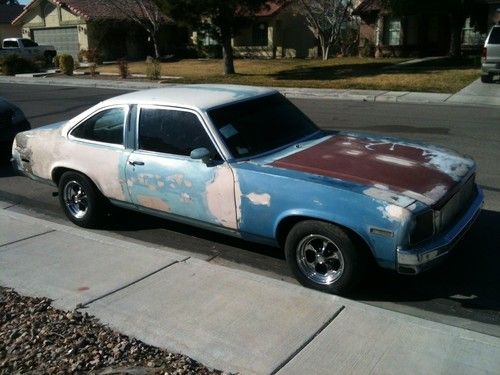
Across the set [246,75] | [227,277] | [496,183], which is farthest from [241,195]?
[246,75]

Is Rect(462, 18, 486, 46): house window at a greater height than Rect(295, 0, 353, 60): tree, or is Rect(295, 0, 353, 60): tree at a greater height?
Rect(295, 0, 353, 60): tree

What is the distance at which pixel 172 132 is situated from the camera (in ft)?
17.4

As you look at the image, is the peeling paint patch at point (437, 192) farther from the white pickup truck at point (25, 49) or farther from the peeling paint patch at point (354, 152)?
the white pickup truck at point (25, 49)

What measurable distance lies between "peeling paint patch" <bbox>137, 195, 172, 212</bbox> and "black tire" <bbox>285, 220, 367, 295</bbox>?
137cm

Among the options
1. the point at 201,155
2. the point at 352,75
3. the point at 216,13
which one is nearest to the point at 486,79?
the point at 352,75

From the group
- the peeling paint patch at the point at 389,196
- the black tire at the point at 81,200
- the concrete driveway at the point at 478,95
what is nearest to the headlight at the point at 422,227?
the peeling paint patch at the point at 389,196

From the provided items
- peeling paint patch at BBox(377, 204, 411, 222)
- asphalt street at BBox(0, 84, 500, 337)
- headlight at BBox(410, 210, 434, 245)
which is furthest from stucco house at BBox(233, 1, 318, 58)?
peeling paint patch at BBox(377, 204, 411, 222)

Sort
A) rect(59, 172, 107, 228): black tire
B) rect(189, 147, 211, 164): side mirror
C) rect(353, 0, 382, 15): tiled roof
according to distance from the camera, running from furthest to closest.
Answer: rect(353, 0, 382, 15): tiled roof → rect(59, 172, 107, 228): black tire → rect(189, 147, 211, 164): side mirror

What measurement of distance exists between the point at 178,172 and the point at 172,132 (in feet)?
1.48

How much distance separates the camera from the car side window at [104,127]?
5703mm

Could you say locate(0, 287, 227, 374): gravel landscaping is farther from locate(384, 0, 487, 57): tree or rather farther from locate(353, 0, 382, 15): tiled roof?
locate(353, 0, 382, 15): tiled roof

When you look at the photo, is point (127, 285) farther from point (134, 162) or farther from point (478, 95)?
point (478, 95)

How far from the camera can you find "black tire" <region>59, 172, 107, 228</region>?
5.98m

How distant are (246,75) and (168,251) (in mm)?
20218
